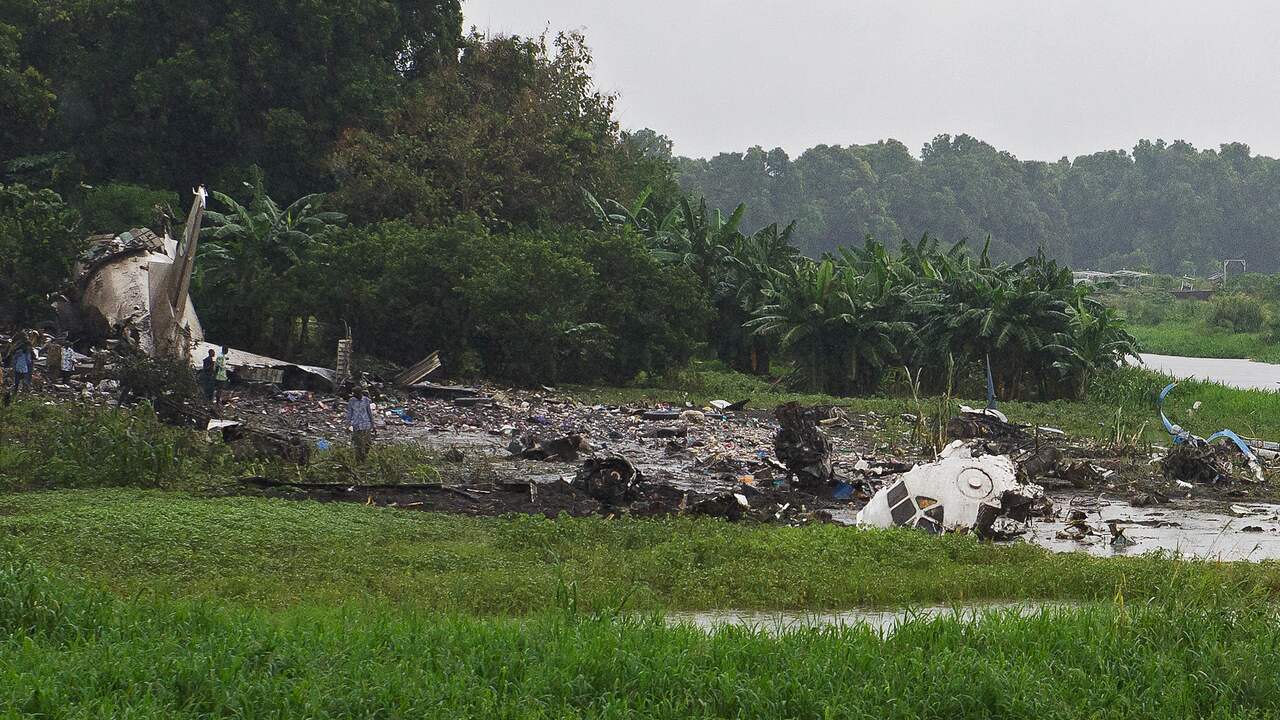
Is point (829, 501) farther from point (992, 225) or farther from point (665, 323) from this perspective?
point (992, 225)

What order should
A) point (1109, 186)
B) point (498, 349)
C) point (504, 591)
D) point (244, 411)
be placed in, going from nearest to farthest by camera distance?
1. point (504, 591)
2. point (244, 411)
3. point (498, 349)
4. point (1109, 186)

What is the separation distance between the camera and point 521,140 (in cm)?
2873

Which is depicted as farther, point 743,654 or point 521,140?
point 521,140

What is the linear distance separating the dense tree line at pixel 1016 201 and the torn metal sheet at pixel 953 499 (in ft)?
244

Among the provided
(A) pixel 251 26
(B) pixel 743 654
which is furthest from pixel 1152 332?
(B) pixel 743 654

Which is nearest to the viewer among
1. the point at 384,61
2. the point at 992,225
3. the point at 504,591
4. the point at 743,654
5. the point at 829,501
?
the point at 743,654

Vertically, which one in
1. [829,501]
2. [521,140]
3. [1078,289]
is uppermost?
[521,140]

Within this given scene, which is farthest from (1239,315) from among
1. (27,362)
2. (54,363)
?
(27,362)

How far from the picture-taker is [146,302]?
21438mm

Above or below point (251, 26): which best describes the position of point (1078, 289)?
below

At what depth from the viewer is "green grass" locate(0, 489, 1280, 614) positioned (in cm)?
772

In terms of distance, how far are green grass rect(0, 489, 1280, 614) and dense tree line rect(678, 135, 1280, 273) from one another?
7560 centimetres

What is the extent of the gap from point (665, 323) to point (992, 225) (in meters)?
68.8

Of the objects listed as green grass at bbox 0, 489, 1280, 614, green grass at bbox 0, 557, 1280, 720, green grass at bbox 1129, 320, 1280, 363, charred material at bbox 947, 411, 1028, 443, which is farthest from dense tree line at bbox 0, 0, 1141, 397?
green grass at bbox 1129, 320, 1280, 363
